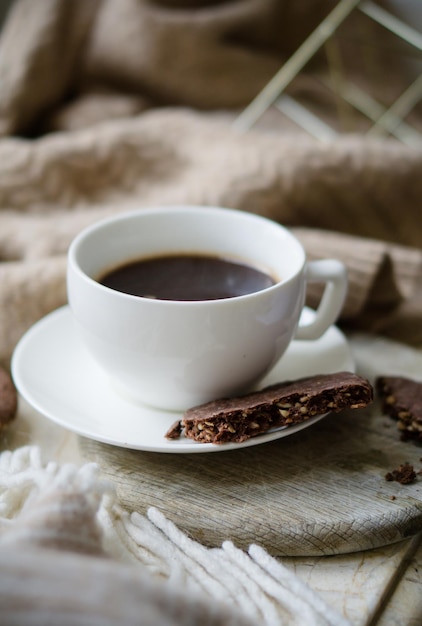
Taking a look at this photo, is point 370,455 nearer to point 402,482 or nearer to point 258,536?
point 402,482

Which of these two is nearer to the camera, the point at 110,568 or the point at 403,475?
the point at 110,568

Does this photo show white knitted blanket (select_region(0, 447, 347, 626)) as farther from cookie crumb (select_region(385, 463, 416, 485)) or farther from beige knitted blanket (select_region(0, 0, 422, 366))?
beige knitted blanket (select_region(0, 0, 422, 366))

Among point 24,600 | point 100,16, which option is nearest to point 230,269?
point 24,600

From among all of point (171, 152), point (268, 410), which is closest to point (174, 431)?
point (268, 410)

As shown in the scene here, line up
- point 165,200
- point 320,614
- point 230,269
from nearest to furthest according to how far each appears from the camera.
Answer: point 320,614
point 230,269
point 165,200

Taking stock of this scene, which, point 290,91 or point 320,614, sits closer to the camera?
point 320,614

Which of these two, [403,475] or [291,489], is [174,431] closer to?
[291,489]
